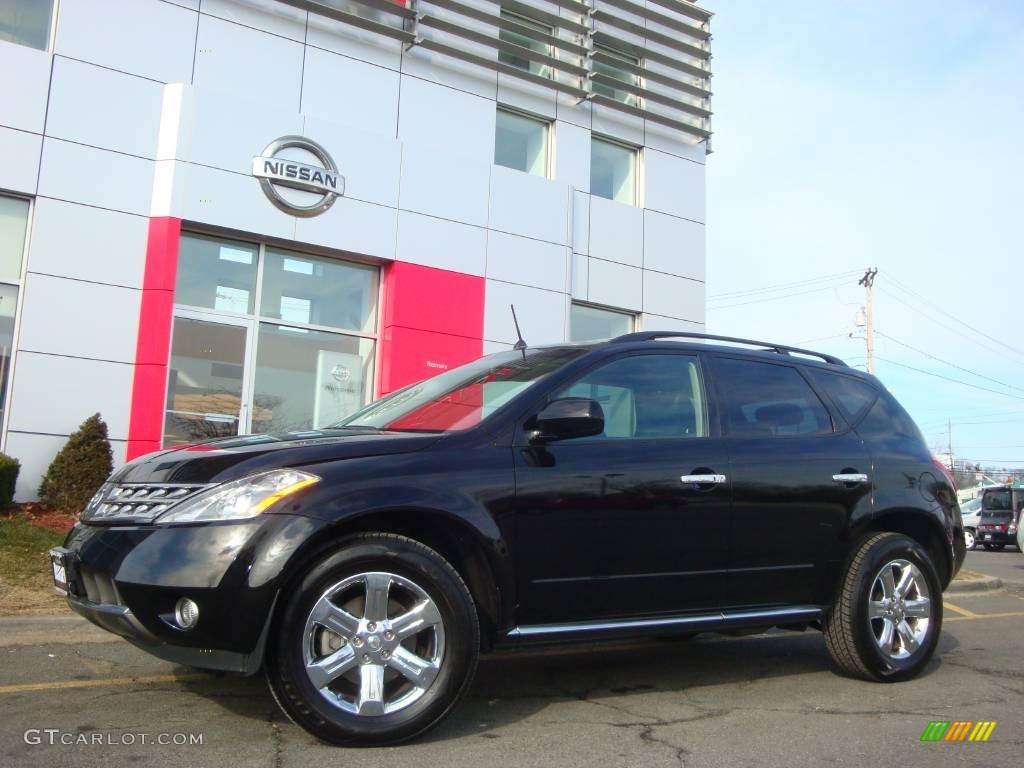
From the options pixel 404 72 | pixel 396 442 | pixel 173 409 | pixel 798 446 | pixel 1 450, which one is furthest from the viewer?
pixel 404 72

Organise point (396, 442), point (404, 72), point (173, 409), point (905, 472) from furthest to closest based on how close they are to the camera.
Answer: point (404, 72), point (173, 409), point (905, 472), point (396, 442)

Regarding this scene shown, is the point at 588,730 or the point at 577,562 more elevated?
the point at 577,562

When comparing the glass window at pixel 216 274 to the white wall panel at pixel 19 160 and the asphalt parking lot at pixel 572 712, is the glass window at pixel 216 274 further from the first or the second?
the asphalt parking lot at pixel 572 712

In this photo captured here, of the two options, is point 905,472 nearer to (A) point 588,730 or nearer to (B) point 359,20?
(A) point 588,730

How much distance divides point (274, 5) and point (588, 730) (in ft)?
38.0

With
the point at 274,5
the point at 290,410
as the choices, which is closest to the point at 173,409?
the point at 290,410

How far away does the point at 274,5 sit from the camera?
12695mm

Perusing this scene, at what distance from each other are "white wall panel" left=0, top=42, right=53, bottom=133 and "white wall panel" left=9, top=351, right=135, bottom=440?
2.75m

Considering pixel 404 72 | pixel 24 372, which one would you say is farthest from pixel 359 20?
pixel 24 372

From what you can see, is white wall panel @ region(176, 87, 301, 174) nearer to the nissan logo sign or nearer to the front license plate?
the nissan logo sign

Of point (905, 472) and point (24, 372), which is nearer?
point (905, 472)

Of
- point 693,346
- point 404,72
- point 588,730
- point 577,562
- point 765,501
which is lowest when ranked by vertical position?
point 588,730

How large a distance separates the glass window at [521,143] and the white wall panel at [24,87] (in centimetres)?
648

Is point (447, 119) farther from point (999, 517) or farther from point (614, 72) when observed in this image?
point (999, 517)
